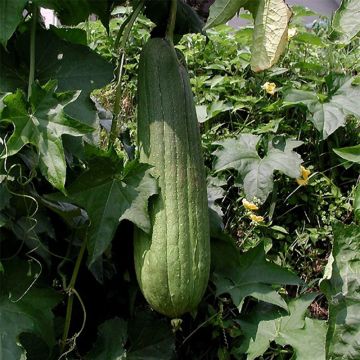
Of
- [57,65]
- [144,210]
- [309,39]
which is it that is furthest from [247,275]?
[309,39]

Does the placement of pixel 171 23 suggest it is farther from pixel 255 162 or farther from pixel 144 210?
pixel 255 162

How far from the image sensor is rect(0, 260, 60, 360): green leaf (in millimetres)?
1221

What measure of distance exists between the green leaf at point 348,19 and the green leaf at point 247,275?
27.7 inches

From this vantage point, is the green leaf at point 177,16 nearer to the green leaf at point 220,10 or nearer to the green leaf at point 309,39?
the green leaf at point 220,10

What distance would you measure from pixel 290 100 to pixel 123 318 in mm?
798

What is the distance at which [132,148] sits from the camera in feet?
5.16

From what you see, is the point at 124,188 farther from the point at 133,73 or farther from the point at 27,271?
the point at 133,73

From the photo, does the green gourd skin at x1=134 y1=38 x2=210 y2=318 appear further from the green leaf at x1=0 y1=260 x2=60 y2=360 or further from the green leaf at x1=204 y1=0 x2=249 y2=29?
the green leaf at x1=204 y1=0 x2=249 y2=29

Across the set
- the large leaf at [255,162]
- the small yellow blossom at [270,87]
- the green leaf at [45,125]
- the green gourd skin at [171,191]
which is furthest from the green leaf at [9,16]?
the small yellow blossom at [270,87]

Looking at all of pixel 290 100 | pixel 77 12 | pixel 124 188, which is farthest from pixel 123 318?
pixel 290 100

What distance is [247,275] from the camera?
1500 millimetres

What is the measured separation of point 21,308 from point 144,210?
0.29 meters

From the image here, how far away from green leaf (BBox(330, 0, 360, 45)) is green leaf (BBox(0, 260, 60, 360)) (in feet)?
2.47

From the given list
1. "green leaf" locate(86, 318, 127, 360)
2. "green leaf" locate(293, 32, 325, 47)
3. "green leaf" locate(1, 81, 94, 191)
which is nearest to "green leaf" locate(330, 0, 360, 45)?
"green leaf" locate(1, 81, 94, 191)
